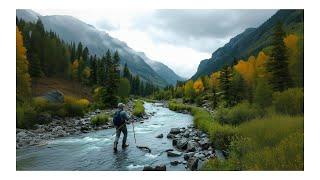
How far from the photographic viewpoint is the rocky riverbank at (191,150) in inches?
458

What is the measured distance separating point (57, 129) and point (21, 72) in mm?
5609

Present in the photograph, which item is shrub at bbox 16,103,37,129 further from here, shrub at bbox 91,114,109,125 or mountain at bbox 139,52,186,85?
mountain at bbox 139,52,186,85

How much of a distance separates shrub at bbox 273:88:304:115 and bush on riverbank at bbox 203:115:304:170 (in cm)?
34

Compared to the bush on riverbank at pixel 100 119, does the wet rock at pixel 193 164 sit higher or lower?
lower

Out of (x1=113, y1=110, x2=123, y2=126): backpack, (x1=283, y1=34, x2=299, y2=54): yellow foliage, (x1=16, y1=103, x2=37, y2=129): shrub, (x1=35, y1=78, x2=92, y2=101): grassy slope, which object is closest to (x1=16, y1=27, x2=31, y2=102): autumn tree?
(x1=16, y1=103, x2=37, y2=129): shrub

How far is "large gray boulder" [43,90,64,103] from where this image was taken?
16322mm

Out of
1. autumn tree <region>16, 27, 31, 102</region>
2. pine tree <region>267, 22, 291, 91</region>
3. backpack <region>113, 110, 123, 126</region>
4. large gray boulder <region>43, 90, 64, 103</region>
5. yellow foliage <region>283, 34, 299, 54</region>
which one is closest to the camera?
yellow foliage <region>283, 34, 299, 54</region>

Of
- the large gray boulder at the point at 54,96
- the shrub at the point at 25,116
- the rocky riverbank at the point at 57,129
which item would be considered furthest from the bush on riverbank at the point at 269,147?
the large gray boulder at the point at 54,96

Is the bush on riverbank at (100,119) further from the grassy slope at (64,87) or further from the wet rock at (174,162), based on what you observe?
the wet rock at (174,162)

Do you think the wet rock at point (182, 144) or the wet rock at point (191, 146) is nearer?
the wet rock at point (191, 146)

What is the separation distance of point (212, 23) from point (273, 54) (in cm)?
323

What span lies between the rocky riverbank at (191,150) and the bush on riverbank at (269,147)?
867 mm
